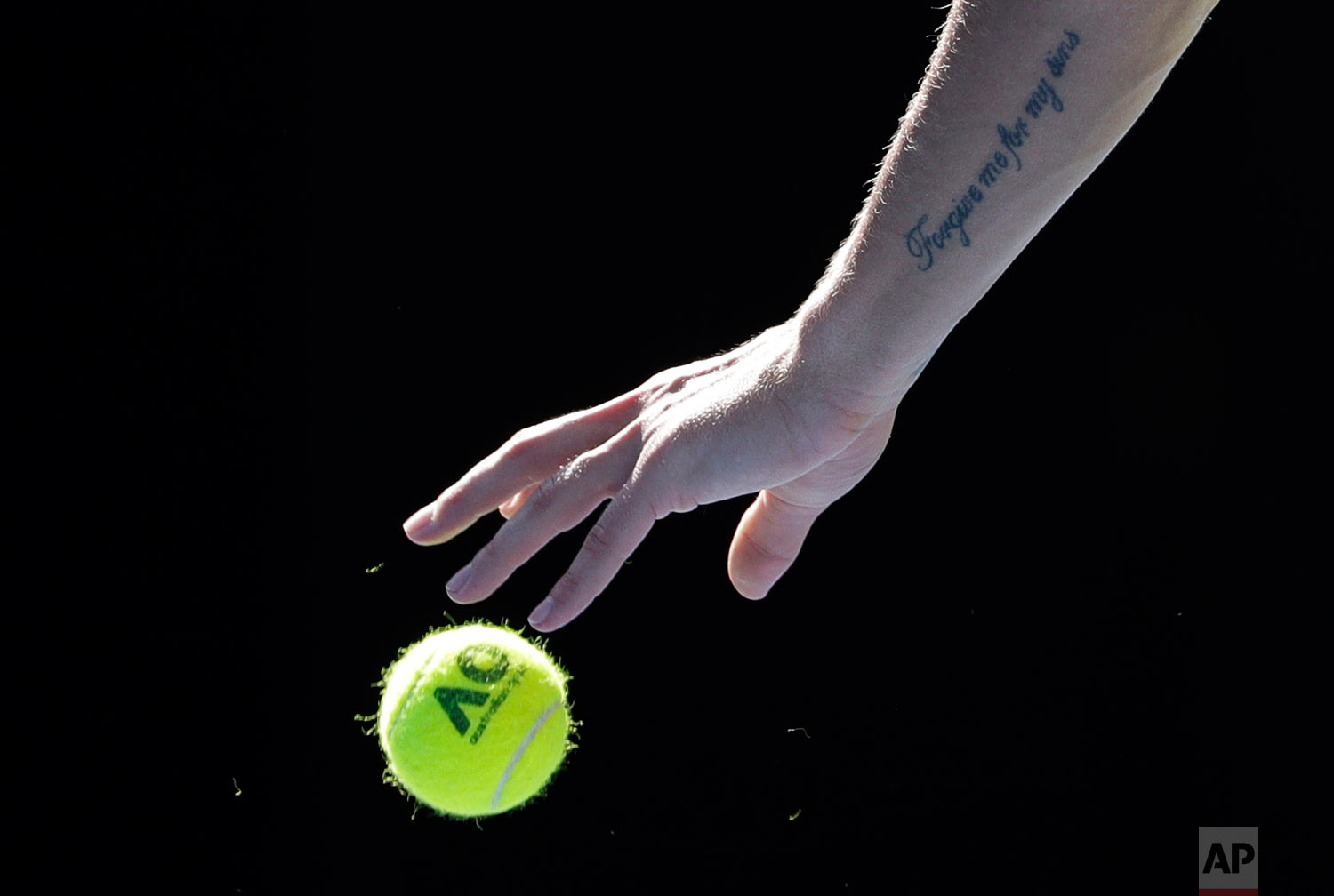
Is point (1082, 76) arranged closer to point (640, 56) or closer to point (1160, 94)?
point (640, 56)

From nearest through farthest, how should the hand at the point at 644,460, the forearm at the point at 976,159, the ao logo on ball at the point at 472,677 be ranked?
1. the forearm at the point at 976,159
2. the hand at the point at 644,460
3. the ao logo on ball at the point at 472,677

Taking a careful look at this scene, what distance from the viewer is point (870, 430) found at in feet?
4.92

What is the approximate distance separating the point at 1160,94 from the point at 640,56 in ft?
4.27

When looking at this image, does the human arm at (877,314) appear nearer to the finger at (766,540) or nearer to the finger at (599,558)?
the finger at (599,558)

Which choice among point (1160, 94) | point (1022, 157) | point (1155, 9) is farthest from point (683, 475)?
point (1160, 94)

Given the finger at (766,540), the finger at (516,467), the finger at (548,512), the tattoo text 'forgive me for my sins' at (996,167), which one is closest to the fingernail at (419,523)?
the finger at (516,467)

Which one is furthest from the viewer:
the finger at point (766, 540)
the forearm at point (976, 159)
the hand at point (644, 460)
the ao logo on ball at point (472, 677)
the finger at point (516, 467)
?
the ao logo on ball at point (472, 677)

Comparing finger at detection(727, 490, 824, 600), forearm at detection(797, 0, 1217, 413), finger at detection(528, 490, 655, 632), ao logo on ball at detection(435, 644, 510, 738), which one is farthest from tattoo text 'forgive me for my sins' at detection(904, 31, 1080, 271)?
ao logo on ball at detection(435, 644, 510, 738)

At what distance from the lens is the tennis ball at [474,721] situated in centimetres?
185

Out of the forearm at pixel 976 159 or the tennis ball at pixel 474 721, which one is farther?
the tennis ball at pixel 474 721

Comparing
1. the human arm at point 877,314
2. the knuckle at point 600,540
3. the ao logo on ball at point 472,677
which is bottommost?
the ao logo on ball at point 472,677

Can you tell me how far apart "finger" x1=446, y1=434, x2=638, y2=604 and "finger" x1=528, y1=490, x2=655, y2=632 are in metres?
0.04

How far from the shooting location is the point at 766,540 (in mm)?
1686

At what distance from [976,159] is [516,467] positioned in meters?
0.66
